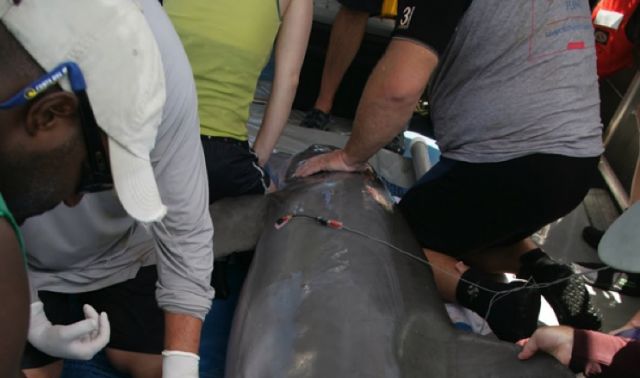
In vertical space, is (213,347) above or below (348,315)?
below

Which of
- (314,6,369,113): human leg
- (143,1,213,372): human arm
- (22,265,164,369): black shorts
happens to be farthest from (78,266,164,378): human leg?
(314,6,369,113): human leg

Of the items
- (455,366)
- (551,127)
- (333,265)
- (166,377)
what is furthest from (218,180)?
(551,127)

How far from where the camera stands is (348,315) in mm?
1312

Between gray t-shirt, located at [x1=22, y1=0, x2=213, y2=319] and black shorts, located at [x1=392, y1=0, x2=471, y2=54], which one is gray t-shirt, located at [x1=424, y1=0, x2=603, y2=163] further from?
gray t-shirt, located at [x1=22, y1=0, x2=213, y2=319]

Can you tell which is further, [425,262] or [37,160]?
[425,262]

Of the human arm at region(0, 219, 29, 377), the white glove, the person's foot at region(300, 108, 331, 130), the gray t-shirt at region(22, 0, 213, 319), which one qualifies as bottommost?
the person's foot at region(300, 108, 331, 130)

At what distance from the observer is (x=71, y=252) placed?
129 centimetres

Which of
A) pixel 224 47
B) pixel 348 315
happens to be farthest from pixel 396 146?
pixel 348 315

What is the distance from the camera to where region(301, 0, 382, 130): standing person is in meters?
2.84

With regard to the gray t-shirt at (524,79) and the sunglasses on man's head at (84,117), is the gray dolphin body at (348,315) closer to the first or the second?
the gray t-shirt at (524,79)

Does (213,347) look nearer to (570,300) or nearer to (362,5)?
(570,300)

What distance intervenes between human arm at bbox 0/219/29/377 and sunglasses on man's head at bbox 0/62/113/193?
0.16 m

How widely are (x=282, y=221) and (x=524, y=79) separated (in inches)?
31.3

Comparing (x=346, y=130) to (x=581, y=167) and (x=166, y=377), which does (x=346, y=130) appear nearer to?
(x=581, y=167)
